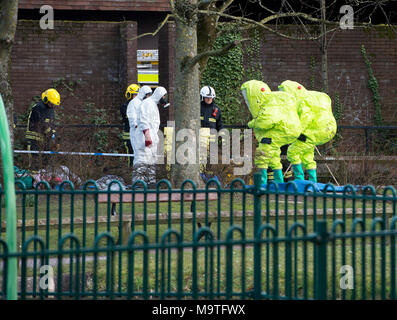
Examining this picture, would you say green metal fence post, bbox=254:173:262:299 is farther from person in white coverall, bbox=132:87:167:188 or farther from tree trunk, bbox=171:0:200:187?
person in white coverall, bbox=132:87:167:188

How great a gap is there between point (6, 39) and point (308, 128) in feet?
15.3

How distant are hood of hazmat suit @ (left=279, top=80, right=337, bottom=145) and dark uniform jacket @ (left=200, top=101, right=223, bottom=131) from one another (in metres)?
2.74

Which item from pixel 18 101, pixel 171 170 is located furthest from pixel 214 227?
pixel 18 101

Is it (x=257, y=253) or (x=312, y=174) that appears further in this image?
(x=312, y=174)

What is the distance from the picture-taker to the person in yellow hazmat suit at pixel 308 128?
1193cm

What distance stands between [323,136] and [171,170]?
242cm

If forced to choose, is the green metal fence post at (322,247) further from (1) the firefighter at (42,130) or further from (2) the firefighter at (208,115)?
(2) the firefighter at (208,115)

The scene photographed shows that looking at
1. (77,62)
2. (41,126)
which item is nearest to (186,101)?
(41,126)

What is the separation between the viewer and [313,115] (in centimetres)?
1202

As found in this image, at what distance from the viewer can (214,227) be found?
10.0 m

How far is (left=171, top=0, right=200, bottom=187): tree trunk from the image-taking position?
12.0m

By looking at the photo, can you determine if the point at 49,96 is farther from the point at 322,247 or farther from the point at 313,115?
the point at 322,247
